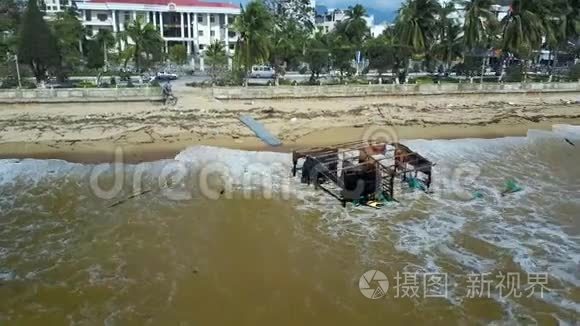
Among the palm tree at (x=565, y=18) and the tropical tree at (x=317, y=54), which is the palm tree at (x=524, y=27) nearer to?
the palm tree at (x=565, y=18)

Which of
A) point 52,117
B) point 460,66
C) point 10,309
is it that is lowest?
point 10,309

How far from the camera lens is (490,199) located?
70.0ft

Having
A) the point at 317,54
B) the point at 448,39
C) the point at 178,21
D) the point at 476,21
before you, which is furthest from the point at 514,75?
the point at 178,21

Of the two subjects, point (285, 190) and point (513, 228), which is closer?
point (513, 228)

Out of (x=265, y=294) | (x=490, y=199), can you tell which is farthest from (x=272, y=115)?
(x=265, y=294)

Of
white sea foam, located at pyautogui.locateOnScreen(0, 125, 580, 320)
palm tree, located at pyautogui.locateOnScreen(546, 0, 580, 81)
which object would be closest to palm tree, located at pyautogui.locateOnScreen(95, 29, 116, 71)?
white sea foam, located at pyautogui.locateOnScreen(0, 125, 580, 320)

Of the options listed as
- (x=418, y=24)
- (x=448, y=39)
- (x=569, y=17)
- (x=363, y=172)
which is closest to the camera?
(x=363, y=172)

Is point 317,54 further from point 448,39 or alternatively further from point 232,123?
point 232,123

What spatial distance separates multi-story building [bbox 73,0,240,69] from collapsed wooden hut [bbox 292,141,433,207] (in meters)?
58.6

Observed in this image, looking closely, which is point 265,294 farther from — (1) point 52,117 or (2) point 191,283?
(1) point 52,117

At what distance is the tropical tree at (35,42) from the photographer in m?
38.6

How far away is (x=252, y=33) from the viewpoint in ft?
127

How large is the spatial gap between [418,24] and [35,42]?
115ft

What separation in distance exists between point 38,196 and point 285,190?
446 inches
